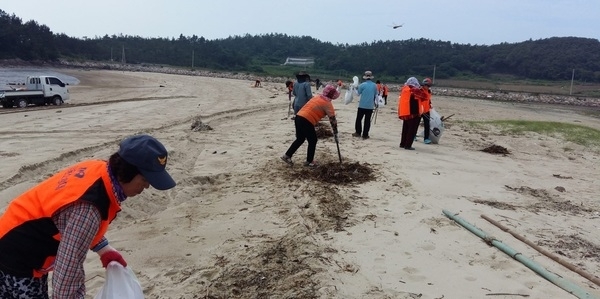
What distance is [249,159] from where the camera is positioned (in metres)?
8.83

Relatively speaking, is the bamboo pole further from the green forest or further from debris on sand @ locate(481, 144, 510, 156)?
the green forest

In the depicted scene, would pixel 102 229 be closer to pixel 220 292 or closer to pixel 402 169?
pixel 220 292

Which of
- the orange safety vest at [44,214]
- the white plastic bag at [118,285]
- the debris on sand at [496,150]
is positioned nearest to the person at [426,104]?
the debris on sand at [496,150]

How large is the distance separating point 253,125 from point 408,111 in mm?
5295

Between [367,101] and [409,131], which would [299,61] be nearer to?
[367,101]

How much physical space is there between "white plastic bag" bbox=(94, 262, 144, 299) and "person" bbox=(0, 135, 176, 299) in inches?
5.3

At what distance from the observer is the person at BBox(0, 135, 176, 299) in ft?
6.61

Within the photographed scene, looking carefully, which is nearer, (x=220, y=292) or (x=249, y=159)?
(x=220, y=292)

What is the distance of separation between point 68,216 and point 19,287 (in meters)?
0.56

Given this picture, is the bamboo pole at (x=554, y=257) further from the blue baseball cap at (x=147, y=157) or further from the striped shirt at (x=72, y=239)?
the striped shirt at (x=72, y=239)

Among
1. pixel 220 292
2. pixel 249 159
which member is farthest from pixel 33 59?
pixel 220 292

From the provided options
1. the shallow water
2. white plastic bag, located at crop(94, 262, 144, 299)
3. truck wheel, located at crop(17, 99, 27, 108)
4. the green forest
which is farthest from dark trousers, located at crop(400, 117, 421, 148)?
the green forest

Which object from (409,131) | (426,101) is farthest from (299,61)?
(409,131)

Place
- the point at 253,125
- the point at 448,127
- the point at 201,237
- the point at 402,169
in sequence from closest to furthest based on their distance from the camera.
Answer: the point at 201,237
the point at 402,169
the point at 253,125
the point at 448,127
